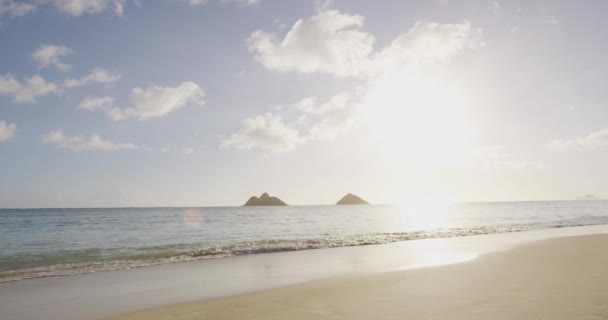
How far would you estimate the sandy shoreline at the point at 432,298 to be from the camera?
6724 millimetres

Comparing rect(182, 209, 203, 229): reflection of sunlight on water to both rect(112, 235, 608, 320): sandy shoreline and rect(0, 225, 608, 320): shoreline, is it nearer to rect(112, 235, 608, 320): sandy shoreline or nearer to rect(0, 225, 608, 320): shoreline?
rect(0, 225, 608, 320): shoreline

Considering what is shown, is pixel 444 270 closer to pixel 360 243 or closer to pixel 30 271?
pixel 360 243

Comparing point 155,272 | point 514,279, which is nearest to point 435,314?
point 514,279

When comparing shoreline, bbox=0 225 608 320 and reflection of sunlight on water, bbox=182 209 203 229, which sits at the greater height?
shoreline, bbox=0 225 608 320

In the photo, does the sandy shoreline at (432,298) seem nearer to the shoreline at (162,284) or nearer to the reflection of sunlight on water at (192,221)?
the shoreline at (162,284)

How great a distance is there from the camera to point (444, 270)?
38.7 ft

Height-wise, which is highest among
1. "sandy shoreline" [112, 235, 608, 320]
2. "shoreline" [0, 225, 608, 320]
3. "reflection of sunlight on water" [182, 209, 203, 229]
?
"sandy shoreline" [112, 235, 608, 320]

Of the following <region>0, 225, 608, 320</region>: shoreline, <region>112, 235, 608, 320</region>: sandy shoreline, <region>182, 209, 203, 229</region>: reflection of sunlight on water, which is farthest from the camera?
<region>182, 209, 203, 229</region>: reflection of sunlight on water

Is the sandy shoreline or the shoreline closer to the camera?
the sandy shoreline

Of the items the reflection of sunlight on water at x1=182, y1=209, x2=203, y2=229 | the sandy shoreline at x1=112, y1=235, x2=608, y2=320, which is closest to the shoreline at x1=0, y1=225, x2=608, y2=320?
the sandy shoreline at x1=112, y1=235, x2=608, y2=320

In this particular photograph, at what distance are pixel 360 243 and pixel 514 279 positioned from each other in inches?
619

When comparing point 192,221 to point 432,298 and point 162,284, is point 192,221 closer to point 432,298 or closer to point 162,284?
point 162,284

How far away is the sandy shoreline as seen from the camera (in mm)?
6724

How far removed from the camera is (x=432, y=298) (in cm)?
788
